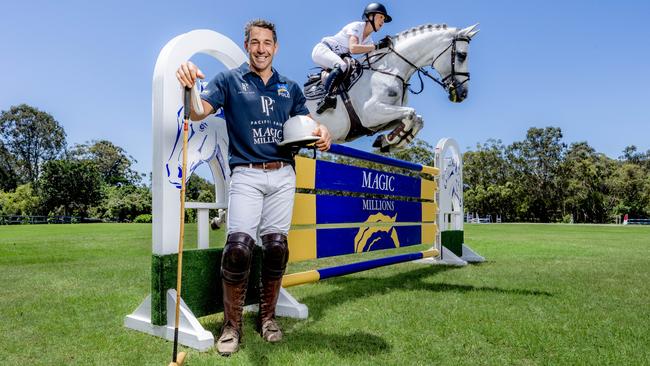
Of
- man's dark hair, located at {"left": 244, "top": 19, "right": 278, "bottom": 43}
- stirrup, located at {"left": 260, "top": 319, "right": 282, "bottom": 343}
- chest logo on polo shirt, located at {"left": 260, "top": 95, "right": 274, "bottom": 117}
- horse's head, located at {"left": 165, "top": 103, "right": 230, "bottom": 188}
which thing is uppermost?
man's dark hair, located at {"left": 244, "top": 19, "right": 278, "bottom": 43}

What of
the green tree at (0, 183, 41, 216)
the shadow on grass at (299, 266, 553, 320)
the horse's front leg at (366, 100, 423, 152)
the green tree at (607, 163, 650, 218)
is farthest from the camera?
the green tree at (607, 163, 650, 218)

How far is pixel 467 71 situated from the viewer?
410 cm

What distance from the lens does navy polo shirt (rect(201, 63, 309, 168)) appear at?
2.74m

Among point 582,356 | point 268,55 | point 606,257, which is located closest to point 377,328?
point 582,356

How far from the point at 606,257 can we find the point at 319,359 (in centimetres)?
719

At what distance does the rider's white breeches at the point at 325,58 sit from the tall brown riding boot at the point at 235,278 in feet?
5.40

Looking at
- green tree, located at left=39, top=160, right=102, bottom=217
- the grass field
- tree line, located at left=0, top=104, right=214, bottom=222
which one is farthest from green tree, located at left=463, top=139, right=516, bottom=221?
the grass field

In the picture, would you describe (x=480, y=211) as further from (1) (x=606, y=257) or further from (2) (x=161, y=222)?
(2) (x=161, y=222)

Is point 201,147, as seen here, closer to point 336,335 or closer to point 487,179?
point 336,335

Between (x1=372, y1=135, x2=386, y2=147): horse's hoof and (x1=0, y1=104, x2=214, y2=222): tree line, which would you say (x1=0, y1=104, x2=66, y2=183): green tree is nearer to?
(x1=0, y1=104, x2=214, y2=222): tree line

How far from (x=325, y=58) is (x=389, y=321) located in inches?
79.1

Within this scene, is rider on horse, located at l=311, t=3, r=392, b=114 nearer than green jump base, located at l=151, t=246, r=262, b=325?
No

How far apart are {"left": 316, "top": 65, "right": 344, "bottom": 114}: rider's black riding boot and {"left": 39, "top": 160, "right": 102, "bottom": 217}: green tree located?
4867 cm

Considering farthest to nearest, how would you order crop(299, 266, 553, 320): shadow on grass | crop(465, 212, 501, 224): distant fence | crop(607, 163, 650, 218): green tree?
crop(607, 163, 650, 218): green tree → crop(465, 212, 501, 224): distant fence → crop(299, 266, 553, 320): shadow on grass
